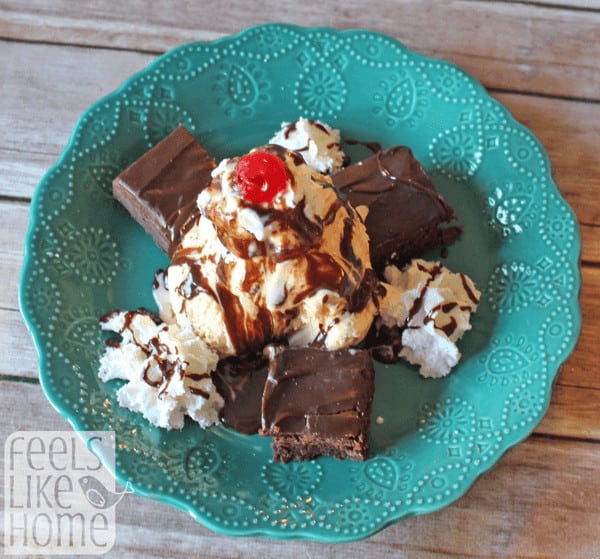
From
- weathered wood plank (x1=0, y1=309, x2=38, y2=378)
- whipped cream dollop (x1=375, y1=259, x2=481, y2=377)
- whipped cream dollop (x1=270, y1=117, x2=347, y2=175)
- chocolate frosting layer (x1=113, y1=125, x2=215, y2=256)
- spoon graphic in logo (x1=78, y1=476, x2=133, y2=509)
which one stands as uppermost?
whipped cream dollop (x1=270, y1=117, x2=347, y2=175)

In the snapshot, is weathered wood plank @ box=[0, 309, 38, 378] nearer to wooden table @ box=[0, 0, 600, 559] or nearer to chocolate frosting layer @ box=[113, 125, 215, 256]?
wooden table @ box=[0, 0, 600, 559]

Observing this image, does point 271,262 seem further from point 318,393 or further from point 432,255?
point 432,255

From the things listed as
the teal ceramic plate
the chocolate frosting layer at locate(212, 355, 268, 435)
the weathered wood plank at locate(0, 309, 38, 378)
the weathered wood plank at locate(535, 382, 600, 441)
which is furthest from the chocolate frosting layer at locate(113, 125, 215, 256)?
the weathered wood plank at locate(535, 382, 600, 441)

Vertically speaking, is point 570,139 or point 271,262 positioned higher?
point 570,139

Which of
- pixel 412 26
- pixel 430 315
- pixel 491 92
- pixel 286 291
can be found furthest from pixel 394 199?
pixel 412 26

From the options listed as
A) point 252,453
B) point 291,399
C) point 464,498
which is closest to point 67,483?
point 252,453

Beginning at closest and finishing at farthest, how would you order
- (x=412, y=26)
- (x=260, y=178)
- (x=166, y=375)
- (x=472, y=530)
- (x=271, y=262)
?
(x=260, y=178), (x=271, y=262), (x=166, y=375), (x=472, y=530), (x=412, y=26)

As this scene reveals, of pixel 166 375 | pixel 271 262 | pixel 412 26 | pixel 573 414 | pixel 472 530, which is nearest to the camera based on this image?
pixel 271 262
